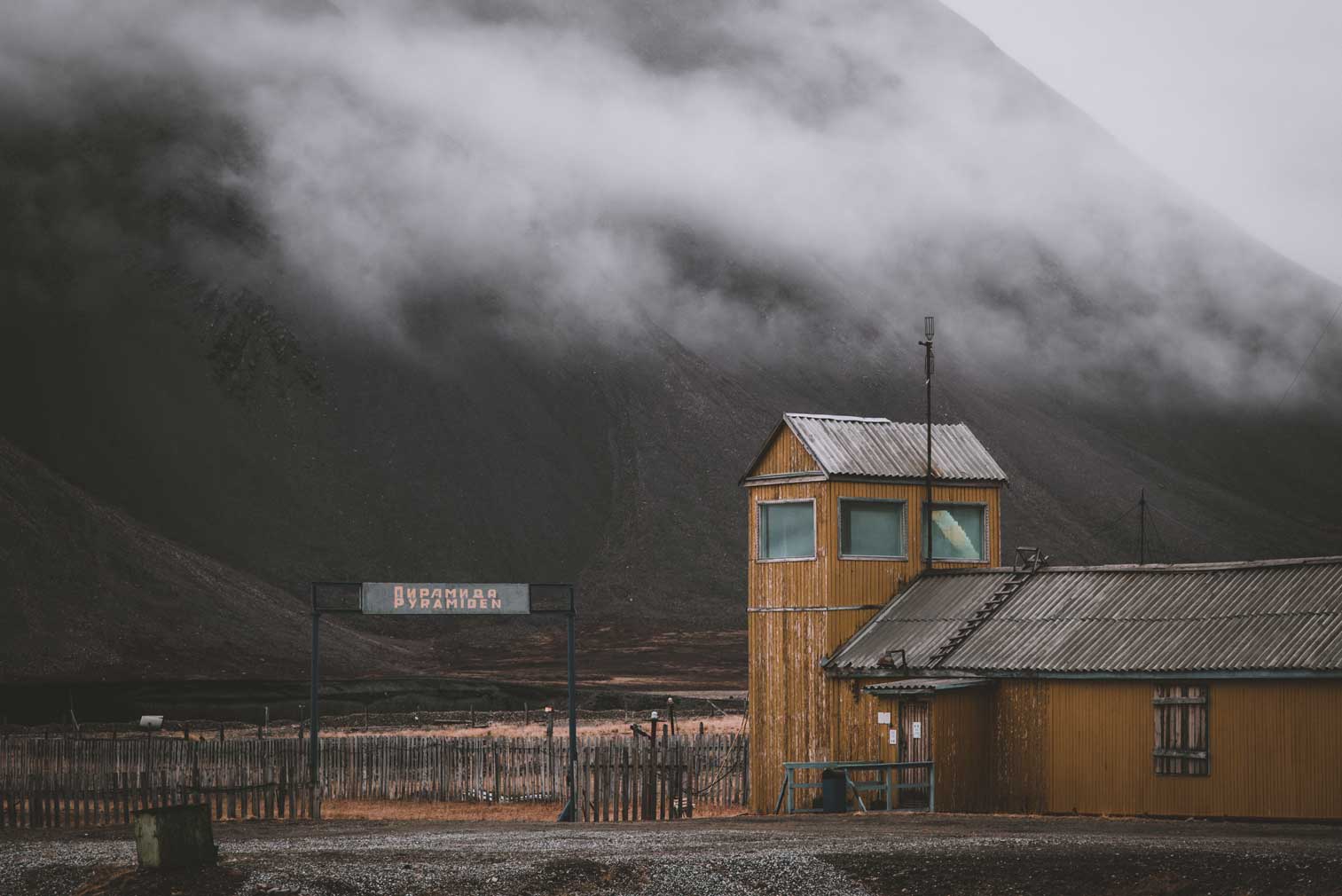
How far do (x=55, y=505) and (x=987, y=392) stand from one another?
9967cm

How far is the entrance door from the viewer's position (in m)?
29.0

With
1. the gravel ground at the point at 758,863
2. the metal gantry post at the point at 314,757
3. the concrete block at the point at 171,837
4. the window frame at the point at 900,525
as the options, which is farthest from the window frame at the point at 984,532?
the concrete block at the point at 171,837

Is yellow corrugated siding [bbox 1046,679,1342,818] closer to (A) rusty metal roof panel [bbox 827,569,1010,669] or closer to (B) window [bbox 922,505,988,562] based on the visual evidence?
(A) rusty metal roof panel [bbox 827,569,1010,669]

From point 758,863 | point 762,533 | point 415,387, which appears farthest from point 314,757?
point 415,387

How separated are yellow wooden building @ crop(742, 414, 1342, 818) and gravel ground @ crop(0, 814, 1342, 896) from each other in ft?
7.91

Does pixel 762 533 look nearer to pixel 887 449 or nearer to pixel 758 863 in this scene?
pixel 887 449

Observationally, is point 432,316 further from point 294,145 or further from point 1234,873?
point 1234,873

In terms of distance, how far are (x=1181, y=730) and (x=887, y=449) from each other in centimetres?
924

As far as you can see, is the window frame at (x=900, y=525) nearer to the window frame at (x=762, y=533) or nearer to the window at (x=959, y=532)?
the window frame at (x=762, y=533)

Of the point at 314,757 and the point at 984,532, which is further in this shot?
the point at 984,532

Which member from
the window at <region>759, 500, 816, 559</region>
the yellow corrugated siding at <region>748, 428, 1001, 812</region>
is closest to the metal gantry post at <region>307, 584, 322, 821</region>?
the yellow corrugated siding at <region>748, 428, 1001, 812</region>

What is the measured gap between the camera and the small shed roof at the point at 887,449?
32906 millimetres

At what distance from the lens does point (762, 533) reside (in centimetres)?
3406

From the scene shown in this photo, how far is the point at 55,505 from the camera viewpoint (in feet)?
315
